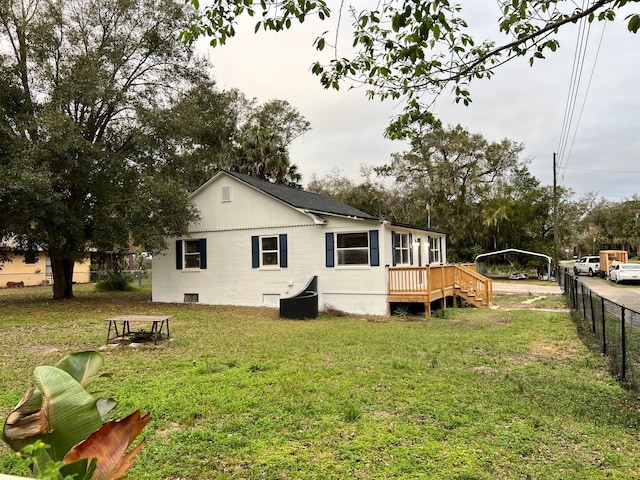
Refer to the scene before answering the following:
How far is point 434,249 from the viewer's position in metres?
19.7

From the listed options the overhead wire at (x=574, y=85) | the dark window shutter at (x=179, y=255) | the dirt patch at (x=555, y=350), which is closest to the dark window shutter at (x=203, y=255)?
the dark window shutter at (x=179, y=255)

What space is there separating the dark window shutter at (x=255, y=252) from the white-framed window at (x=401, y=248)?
4905 millimetres

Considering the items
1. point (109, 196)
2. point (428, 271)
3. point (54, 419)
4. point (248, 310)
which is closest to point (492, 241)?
point (428, 271)

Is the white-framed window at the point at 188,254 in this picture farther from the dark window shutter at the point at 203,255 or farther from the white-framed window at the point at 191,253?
the dark window shutter at the point at 203,255

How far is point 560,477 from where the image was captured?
10.5ft

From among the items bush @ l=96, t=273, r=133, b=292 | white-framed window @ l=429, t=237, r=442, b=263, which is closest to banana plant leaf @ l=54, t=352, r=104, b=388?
white-framed window @ l=429, t=237, r=442, b=263

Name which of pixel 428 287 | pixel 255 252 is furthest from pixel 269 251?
pixel 428 287

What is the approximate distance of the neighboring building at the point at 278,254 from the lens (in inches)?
517

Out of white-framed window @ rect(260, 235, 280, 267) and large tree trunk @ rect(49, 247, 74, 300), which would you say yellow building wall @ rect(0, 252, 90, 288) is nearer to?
large tree trunk @ rect(49, 247, 74, 300)

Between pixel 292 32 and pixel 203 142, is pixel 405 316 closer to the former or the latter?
pixel 292 32

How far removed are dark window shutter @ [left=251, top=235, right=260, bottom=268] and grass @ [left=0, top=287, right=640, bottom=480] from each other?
18.4 feet

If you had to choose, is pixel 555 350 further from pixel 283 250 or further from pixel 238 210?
pixel 238 210

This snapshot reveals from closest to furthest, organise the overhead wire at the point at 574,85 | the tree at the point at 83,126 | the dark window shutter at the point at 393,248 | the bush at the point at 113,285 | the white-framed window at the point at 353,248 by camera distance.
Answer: the overhead wire at the point at 574,85 → the tree at the point at 83,126 → the white-framed window at the point at 353,248 → the dark window shutter at the point at 393,248 → the bush at the point at 113,285

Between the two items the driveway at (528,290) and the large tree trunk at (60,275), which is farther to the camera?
the driveway at (528,290)
